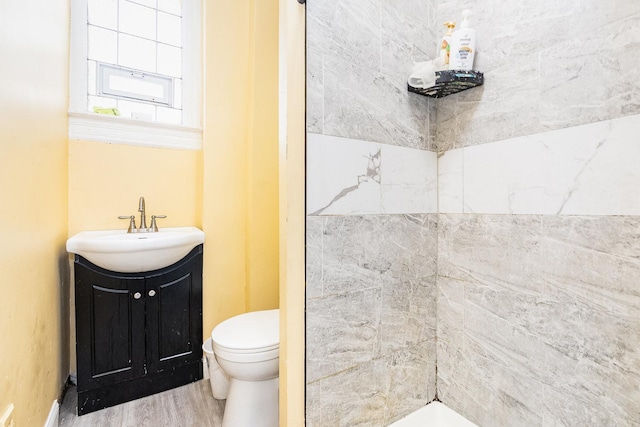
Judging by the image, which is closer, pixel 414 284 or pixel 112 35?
pixel 414 284

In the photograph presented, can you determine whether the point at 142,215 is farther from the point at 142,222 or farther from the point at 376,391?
the point at 376,391

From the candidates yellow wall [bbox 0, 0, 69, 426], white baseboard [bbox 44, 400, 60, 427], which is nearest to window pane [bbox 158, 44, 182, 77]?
yellow wall [bbox 0, 0, 69, 426]

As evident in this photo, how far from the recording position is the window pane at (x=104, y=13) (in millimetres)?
1845

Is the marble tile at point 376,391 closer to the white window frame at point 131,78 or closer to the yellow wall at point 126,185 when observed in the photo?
the yellow wall at point 126,185

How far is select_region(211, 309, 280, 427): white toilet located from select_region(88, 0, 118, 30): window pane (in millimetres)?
1910

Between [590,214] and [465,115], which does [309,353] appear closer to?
[590,214]

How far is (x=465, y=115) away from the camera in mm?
1251

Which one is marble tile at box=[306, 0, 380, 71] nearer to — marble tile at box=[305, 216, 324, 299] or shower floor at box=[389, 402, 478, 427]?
marble tile at box=[305, 216, 324, 299]

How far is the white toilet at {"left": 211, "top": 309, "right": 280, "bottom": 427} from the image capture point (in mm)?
1284

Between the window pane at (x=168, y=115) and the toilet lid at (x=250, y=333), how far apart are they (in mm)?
1336

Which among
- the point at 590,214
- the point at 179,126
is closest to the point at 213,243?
the point at 179,126

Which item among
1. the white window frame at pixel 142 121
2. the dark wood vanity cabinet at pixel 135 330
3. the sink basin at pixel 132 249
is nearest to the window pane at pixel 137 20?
the white window frame at pixel 142 121

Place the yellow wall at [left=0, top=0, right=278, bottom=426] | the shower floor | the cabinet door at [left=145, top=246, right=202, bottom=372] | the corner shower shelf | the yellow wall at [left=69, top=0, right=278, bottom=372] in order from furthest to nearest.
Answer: the yellow wall at [left=69, top=0, right=278, bottom=372], the cabinet door at [left=145, top=246, right=202, bottom=372], the shower floor, the corner shower shelf, the yellow wall at [left=0, top=0, right=278, bottom=426]

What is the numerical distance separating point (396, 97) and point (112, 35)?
1.80m
